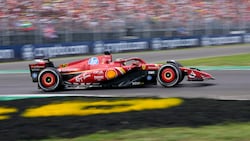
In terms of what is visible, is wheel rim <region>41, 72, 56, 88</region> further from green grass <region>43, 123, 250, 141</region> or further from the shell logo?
green grass <region>43, 123, 250, 141</region>

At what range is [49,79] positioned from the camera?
11352 mm

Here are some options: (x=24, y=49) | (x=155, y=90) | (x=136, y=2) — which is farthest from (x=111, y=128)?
(x=136, y=2)

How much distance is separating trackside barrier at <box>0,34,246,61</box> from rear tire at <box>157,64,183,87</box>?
14178 millimetres

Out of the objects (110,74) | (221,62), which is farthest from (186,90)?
(221,62)

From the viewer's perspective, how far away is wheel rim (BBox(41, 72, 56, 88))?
1130 cm

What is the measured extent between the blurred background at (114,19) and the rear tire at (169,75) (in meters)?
14.4

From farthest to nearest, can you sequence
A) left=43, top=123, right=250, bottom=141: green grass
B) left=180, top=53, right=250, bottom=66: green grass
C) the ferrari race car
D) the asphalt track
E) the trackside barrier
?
the trackside barrier → left=180, top=53, right=250, bottom=66: green grass → the ferrari race car → the asphalt track → left=43, top=123, right=250, bottom=141: green grass

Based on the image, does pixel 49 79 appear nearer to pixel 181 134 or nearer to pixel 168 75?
pixel 168 75

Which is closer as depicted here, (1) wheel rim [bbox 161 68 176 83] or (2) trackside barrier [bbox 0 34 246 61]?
(1) wheel rim [bbox 161 68 176 83]

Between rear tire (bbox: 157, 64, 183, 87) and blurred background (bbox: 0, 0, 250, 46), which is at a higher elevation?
blurred background (bbox: 0, 0, 250, 46)

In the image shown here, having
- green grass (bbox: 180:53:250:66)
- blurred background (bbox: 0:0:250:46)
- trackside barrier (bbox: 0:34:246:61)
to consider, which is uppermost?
blurred background (bbox: 0:0:250:46)

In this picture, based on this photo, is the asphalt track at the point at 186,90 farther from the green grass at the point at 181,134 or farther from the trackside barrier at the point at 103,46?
the trackside barrier at the point at 103,46

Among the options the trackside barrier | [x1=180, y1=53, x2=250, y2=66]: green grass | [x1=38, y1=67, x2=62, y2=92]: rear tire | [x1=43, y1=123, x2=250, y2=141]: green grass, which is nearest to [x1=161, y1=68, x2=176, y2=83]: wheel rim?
[x1=38, y1=67, x2=62, y2=92]: rear tire

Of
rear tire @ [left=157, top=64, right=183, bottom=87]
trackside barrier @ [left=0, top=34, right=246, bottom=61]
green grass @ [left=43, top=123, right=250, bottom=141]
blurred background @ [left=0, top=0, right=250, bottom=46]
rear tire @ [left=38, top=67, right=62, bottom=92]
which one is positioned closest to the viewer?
green grass @ [left=43, top=123, right=250, bottom=141]
